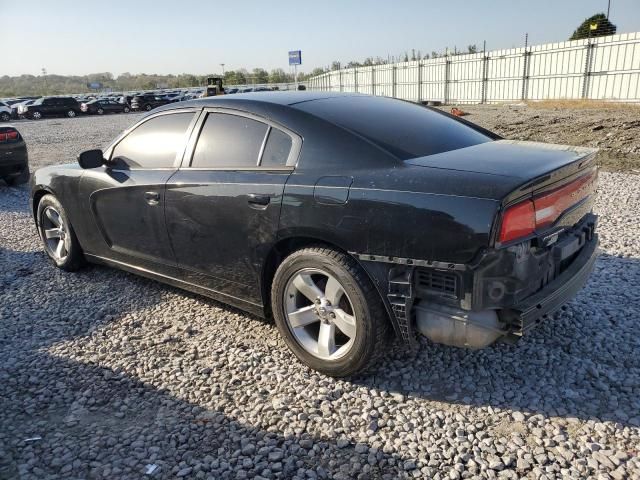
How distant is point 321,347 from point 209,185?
1309 millimetres

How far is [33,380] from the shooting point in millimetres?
3184

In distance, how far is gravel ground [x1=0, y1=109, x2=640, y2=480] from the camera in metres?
2.38

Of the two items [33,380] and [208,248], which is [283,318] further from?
[33,380]

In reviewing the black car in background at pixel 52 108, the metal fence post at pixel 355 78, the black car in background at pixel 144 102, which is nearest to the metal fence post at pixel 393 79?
the metal fence post at pixel 355 78

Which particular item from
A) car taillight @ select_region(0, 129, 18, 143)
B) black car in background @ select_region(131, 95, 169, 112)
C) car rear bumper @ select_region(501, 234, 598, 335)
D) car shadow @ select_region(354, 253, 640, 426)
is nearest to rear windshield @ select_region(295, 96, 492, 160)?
→ car rear bumper @ select_region(501, 234, 598, 335)

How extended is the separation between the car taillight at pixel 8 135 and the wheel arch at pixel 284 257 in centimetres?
840

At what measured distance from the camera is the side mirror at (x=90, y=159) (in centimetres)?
414

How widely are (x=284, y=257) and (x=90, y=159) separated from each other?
2.05 m

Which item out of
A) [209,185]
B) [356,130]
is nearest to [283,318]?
[209,185]

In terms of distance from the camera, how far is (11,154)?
9.54 m

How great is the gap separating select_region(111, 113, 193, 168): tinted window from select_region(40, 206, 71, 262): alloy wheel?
1178 mm

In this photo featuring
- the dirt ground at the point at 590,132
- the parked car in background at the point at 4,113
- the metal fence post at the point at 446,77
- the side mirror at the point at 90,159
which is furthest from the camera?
the parked car in background at the point at 4,113

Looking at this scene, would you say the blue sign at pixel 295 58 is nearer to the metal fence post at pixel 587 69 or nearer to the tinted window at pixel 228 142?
the metal fence post at pixel 587 69

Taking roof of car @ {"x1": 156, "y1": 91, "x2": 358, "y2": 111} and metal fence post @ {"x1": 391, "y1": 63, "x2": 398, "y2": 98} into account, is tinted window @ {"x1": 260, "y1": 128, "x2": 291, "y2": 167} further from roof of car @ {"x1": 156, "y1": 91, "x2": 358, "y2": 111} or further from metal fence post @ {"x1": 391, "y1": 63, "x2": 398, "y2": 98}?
metal fence post @ {"x1": 391, "y1": 63, "x2": 398, "y2": 98}
